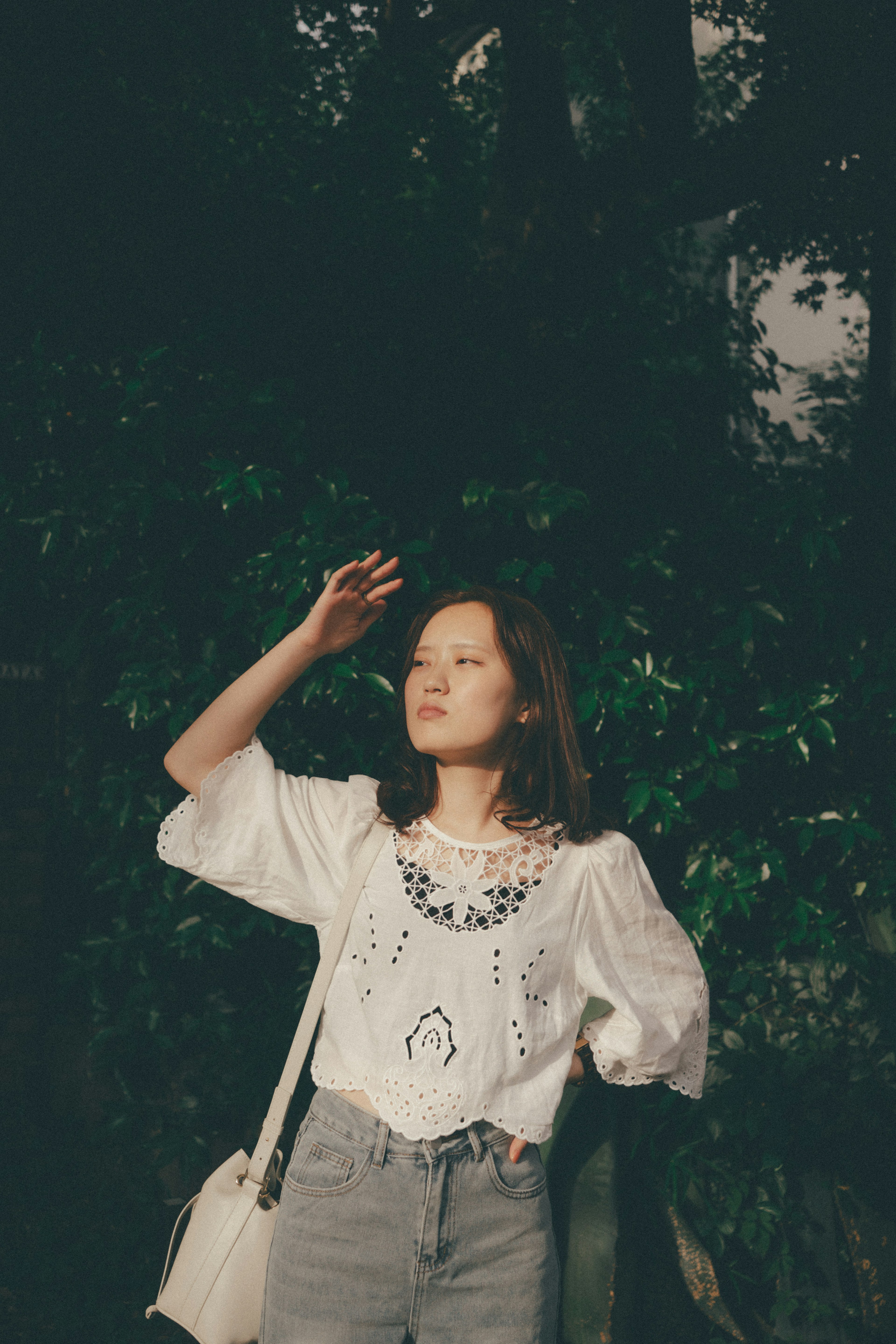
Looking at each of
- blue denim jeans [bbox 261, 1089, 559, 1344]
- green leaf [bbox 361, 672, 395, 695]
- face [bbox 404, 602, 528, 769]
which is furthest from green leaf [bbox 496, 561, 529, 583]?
blue denim jeans [bbox 261, 1089, 559, 1344]

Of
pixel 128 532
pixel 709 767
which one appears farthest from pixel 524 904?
pixel 128 532

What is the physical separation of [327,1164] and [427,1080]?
20cm

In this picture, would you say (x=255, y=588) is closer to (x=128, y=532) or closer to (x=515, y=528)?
(x=128, y=532)

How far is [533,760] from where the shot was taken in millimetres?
1570

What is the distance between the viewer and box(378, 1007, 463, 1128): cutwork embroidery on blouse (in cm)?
134

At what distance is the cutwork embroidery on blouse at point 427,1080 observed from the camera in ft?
4.40

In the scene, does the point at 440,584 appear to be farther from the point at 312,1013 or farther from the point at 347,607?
the point at 312,1013

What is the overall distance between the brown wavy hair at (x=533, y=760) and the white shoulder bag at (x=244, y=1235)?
0.47ft

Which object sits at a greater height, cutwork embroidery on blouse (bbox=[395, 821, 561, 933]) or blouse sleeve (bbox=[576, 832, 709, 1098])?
cutwork embroidery on blouse (bbox=[395, 821, 561, 933])

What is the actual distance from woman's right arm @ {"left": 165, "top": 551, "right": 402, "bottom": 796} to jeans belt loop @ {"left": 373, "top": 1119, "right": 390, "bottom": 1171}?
59 centimetres

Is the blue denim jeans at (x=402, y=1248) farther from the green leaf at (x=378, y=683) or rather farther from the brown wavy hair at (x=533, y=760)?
the green leaf at (x=378, y=683)

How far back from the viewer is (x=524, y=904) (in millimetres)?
1441

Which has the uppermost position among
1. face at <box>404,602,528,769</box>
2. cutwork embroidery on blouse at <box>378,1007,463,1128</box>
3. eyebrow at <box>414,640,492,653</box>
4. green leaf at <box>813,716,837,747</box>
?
eyebrow at <box>414,640,492,653</box>

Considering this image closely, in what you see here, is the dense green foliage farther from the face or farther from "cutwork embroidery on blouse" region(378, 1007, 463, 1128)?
"cutwork embroidery on blouse" region(378, 1007, 463, 1128)
